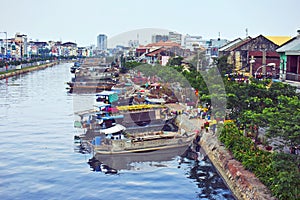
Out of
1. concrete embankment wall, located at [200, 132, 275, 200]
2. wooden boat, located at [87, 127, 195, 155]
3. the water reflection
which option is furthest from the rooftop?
the water reflection

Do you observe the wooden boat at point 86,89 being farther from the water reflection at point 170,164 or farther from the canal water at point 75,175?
the water reflection at point 170,164

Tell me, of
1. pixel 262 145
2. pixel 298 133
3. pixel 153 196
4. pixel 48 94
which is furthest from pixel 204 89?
pixel 48 94

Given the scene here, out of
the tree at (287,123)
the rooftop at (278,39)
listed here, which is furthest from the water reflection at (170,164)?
the rooftop at (278,39)

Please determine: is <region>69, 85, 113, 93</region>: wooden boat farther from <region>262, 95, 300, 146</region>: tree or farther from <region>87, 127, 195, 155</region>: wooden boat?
<region>262, 95, 300, 146</region>: tree

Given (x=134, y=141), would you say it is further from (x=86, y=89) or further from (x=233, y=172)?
(x=86, y=89)

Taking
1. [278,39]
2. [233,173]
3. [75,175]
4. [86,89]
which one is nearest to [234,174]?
[233,173]

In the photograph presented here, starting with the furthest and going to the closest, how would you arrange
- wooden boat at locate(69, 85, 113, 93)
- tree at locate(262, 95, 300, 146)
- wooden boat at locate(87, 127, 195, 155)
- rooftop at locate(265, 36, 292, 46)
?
1. wooden boat at locate(69, 85, 113, 93)
2. rooftop at locate(265, 36, 292, 46)
3. wooden boat at locate(87, 127, 195, 155)
4. tree at locate(262, 95, 300, 146)

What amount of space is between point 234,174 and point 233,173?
0.13 m

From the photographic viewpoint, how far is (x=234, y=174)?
1465cm

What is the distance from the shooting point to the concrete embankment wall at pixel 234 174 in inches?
487

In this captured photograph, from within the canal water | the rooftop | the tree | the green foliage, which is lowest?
the canal water

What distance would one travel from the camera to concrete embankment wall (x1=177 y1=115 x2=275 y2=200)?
1239 cm

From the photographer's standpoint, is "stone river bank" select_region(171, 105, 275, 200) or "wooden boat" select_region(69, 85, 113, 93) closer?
"stone river bank" select_region(171, 105, 275, 200)

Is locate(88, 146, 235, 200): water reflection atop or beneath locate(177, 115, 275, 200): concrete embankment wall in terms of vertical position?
beneath
